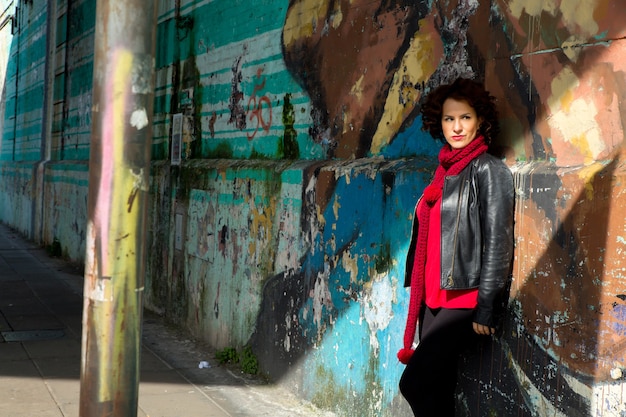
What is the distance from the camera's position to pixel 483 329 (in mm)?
3217

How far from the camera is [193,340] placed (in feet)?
21.6

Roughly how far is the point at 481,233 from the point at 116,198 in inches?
57.8

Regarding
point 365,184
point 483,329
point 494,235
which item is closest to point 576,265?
point 494,235

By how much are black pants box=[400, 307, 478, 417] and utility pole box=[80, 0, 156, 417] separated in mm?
1245

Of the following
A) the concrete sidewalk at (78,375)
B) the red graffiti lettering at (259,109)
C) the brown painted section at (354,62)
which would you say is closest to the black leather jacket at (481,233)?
the brown painted section at (354,62)

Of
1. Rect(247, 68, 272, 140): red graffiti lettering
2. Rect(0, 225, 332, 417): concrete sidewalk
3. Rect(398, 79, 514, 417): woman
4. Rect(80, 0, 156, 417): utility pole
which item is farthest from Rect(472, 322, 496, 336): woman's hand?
Rect(247, 68, 272, 140): red graffiti lettering

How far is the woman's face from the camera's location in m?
3.36

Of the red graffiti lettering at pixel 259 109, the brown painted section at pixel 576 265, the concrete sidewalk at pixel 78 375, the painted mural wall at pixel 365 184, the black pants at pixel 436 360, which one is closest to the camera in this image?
the brown painted section at pixel 576 265

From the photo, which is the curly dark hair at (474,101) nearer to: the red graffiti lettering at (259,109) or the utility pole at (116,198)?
the utility pole at (116,198)

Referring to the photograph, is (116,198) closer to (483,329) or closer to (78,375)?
(483,329)

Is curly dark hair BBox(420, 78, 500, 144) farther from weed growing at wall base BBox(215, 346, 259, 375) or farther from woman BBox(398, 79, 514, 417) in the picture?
weed growing at wall base BBox(215, 346, 259, 375)

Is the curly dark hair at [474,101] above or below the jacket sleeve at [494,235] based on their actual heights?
above

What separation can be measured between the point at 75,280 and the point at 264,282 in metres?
5.08

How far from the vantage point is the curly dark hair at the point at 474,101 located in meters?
3.35
